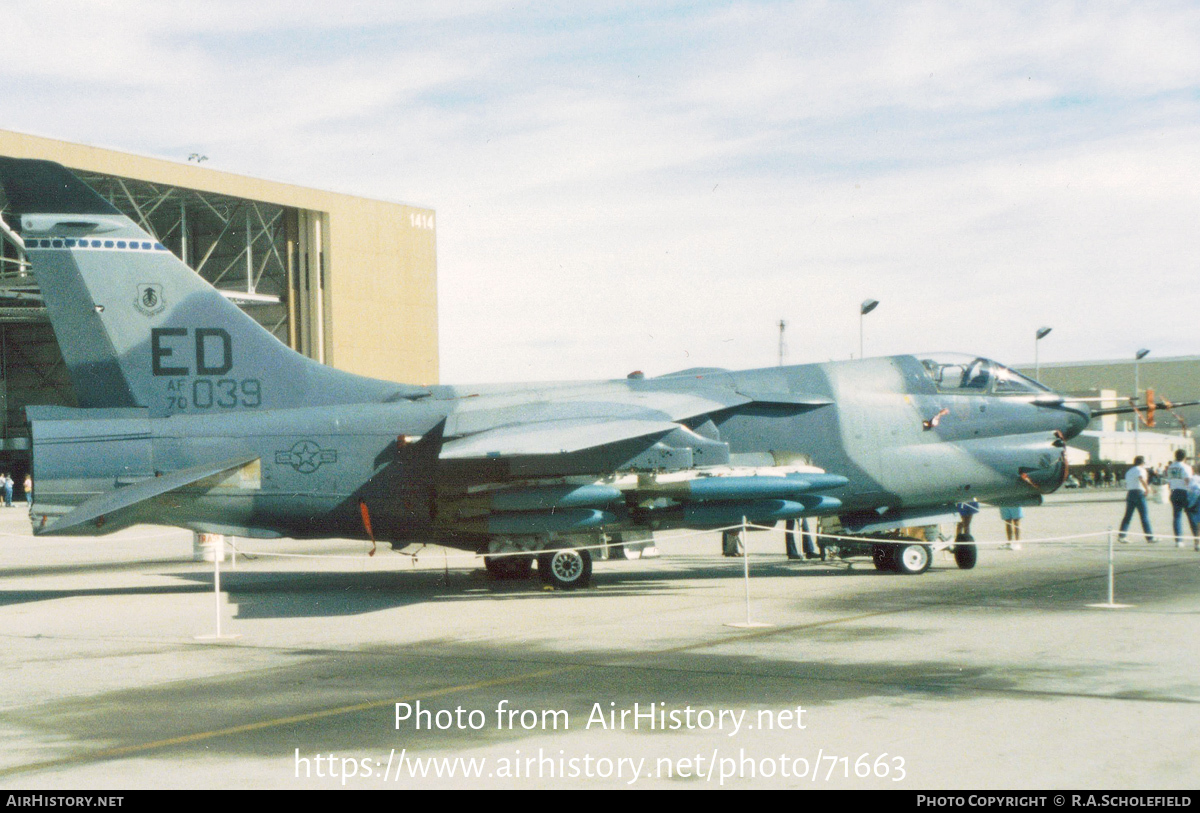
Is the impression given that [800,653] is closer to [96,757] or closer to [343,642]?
[343,642]

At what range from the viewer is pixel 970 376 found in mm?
17656

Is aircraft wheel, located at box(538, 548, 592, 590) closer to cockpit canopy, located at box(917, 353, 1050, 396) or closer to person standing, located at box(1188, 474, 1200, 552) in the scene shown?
cockpit canopy, located at box(917, 353, 1050, 396)

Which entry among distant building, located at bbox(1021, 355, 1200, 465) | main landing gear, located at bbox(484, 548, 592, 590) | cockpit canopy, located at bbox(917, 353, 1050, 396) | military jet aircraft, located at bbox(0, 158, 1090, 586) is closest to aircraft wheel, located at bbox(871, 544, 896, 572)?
military jet aircraft, located at bbox(0, 158, 1090, 586)

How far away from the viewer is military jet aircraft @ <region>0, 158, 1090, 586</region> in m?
15.2

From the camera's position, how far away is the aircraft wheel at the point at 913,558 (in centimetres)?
1761

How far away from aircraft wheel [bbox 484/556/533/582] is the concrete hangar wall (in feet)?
94.9

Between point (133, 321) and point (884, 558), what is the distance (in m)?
12.4

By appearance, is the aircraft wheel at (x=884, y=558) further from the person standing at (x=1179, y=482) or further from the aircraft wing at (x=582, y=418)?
the person standing at (x=1179, y=482)

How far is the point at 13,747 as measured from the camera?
24.1 feet

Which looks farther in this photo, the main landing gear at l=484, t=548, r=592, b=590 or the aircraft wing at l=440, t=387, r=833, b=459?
the main landing gear at l=484, t=548, r=592, b=590

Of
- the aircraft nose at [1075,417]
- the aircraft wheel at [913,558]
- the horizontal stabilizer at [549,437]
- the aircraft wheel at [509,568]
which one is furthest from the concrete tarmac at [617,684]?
the aircraft nose at [1075,417]

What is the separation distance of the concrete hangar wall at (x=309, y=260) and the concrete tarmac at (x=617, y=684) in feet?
95.3
